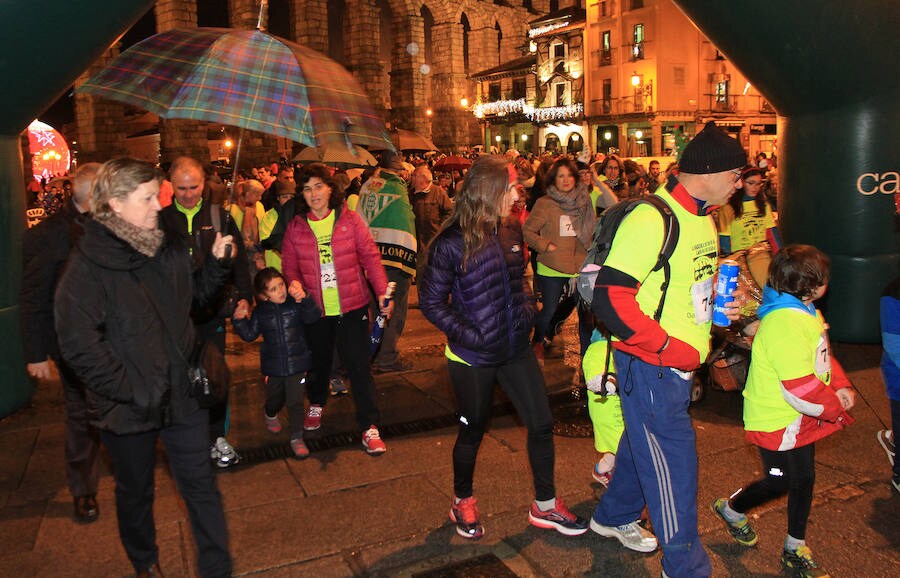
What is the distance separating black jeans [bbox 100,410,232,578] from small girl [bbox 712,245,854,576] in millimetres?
2491

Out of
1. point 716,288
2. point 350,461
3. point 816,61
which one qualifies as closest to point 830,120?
point 816,61

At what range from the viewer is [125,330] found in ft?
10.3

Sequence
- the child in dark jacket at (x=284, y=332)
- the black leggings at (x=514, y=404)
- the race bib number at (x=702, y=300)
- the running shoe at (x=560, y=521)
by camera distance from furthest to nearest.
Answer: the child in dark jacket at (x=284, y=332)
the running shoe at (x=560, y=521)
the black leggings at (x=514, y=404)
the race bib number at (x=702, y=300)

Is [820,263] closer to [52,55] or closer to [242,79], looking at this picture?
[242,79]

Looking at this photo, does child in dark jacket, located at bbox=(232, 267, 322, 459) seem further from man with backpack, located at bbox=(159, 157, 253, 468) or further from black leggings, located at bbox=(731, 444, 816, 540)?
black leggings, located at bbox=(731, 444, 816, 540)

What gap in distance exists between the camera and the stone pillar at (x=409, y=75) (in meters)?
45.5

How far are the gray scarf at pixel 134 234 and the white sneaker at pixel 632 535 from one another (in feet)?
8.38

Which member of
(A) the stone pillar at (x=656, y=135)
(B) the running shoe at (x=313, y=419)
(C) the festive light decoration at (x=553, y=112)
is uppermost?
(C) the festive light decoration at (x=553, y=112)

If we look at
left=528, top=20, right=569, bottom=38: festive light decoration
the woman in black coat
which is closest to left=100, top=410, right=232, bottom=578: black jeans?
the woman in black coat

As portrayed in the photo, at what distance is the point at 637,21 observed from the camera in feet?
140

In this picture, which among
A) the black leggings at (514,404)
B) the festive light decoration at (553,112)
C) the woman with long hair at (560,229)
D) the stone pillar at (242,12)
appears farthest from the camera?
the festive light decoration at (553,112)

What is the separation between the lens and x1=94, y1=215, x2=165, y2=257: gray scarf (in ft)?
10.2

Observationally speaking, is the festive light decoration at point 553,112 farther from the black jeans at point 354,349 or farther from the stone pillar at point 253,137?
the black jeans at point 354,349

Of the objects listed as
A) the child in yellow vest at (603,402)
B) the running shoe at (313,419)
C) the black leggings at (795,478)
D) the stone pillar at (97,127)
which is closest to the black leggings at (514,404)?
the child in yellow vest at (603,402)
